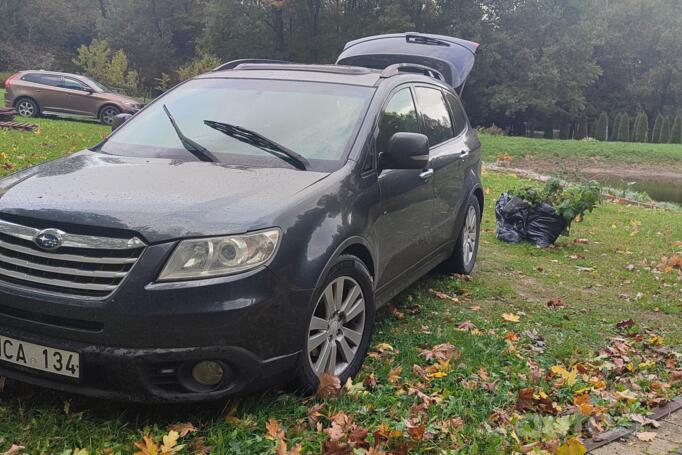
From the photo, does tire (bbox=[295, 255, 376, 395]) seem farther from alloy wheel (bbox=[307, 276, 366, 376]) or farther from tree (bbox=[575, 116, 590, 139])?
tree (bbox=[575, 116, 590, 139])

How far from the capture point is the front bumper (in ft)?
9.32

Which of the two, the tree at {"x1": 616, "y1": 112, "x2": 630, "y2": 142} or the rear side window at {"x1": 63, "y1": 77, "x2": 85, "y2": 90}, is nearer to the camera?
the rear side window at {"x1": 63, "y1": 77, "x2": 85, "y2": 90}

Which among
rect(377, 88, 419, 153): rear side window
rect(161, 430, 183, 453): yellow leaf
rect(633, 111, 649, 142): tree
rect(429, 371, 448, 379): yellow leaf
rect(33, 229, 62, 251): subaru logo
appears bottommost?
rect(633, 111, 649, 142): tree

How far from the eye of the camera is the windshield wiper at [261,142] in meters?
3.88

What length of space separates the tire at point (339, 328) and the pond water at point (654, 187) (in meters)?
17.0

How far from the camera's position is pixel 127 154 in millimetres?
4125

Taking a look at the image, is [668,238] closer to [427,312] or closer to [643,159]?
[427,312]

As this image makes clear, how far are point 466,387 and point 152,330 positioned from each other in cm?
184

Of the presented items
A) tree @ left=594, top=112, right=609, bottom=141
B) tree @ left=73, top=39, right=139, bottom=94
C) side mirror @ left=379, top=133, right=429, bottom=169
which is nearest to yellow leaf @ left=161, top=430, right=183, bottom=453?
side mirror @ left=379, top=133, right=429, bottom=169

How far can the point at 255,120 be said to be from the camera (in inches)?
168

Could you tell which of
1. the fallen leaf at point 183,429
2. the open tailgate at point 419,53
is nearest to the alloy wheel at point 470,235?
the open tailgate at point 419,53

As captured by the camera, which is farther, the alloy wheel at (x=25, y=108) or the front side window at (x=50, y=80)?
the front side window at (x=50, y=80)

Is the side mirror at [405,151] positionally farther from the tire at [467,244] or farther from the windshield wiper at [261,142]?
the tire at [467,244]

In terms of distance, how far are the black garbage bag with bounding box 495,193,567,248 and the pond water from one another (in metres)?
11.7
